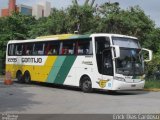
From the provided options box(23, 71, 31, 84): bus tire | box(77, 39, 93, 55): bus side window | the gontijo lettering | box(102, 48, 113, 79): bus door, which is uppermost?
box(77, 39, 93, 55): bus side window

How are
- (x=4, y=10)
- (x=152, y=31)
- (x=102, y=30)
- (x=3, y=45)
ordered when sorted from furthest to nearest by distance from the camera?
(x=4, y=10)
(x=3, y=45)
(x=152, y=31)
(x=102, y=30)

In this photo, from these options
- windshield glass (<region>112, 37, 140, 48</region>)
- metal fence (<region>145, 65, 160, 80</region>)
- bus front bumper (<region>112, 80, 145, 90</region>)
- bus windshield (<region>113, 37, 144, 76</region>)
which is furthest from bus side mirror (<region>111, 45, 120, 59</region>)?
metal fence (<region>145, 65, 160, 80</region>)

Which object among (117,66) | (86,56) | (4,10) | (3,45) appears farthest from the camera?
(4,10)

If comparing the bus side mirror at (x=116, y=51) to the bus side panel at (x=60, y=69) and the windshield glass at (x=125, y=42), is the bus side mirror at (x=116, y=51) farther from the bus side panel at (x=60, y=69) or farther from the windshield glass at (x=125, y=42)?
the bus side panel at (x=60, y=69)

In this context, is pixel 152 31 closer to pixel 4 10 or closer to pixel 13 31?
pixel 13 31

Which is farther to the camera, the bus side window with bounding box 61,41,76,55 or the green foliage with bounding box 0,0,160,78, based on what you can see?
the green foliage with bounding box 0,0,160,78

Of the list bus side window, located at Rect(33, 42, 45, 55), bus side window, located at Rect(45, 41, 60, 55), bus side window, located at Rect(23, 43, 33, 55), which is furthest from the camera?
bus side window, located at Rect(23, 43, 33, 55)

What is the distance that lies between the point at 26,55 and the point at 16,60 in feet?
4.58

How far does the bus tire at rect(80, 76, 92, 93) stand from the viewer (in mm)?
23219

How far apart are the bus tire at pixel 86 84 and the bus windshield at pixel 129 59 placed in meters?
2.08

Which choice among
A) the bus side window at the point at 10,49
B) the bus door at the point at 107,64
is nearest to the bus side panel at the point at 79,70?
the bus door at the point at 107,64

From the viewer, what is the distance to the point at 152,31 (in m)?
40.5

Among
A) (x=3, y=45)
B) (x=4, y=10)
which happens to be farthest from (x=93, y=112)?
(x=4, y=10)

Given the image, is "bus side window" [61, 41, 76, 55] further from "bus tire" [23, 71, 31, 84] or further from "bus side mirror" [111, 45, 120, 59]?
"bus tire" [23, 71, 31, 84]
